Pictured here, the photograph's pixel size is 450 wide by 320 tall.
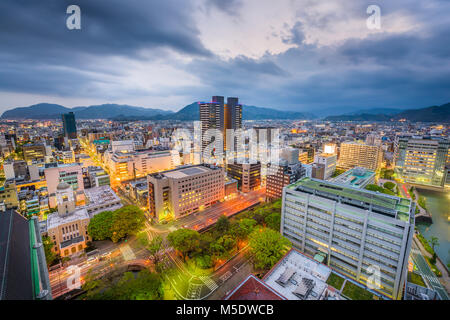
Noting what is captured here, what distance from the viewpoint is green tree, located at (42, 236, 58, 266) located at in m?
22.9

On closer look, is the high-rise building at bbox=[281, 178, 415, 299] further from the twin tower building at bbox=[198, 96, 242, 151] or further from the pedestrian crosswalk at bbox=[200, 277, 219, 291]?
the twin tower building at bbox=[198, 96, 242, 151]

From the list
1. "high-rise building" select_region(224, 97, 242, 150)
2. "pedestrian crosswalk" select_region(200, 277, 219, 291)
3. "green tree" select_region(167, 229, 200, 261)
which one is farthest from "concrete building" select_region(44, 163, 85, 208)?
"high-rise building" select_region(224, 97, 242, 150)

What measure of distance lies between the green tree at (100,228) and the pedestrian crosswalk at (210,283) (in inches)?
609

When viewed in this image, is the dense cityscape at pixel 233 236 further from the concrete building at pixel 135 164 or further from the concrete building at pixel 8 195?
the concrete building at pixel 135 164

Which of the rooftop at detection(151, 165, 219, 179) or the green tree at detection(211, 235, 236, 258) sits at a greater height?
the rooftop at detection(151, 165, 219, 179)

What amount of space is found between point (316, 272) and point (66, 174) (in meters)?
48.5

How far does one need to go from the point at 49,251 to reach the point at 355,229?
3482 centimetres

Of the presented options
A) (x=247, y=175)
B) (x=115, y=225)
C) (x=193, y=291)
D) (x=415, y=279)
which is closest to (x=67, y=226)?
(x=115, y=225)

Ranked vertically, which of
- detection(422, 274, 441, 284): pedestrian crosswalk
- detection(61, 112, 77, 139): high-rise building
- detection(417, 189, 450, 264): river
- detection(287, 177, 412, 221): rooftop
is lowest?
detection(422, 274, 441, 284): pedestrian crosswalk

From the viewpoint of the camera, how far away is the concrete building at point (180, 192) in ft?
110

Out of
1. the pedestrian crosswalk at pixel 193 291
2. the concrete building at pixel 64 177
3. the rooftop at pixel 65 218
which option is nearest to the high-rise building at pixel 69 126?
the concrete building at pixel 64 177

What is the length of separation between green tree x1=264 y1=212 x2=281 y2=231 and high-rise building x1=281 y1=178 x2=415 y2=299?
2609 millimetres

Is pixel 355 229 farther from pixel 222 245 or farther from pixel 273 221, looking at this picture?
pixel 222 245

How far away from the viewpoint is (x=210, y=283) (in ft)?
70.1
